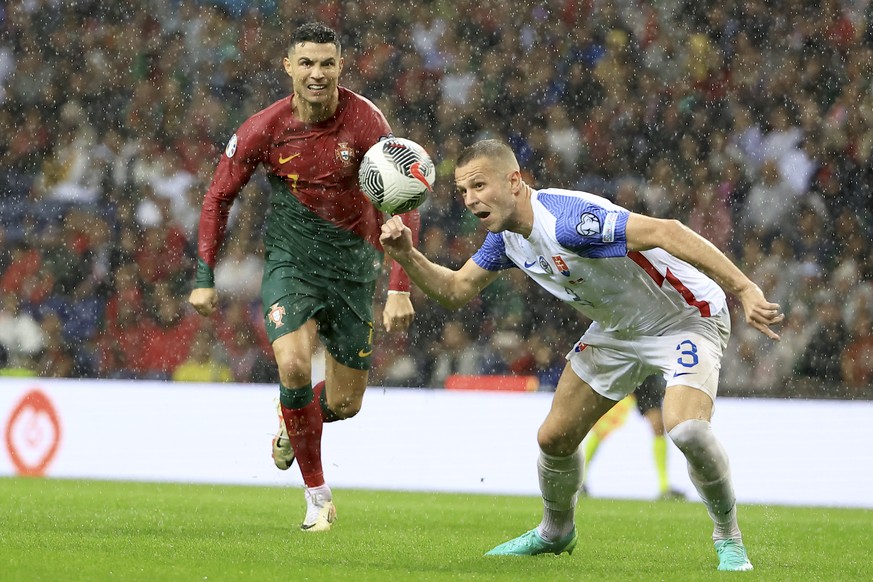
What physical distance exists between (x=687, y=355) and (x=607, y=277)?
46 centimetres

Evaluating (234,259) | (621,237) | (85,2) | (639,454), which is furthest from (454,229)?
(621,237)

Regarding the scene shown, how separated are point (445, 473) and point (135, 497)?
112 inches

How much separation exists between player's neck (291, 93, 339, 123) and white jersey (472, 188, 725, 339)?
1544 millimetres

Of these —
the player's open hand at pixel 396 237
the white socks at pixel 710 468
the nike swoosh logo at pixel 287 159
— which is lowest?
the white socks at pixel 710 468

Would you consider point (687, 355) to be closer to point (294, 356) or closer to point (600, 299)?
point (600, 299)

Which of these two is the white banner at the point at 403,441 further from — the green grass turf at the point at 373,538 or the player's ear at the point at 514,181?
the player's ear at the point at 514,181

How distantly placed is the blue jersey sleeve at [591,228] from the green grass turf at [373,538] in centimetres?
129

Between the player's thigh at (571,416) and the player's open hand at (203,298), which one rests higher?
the player's open hand at (203,298)

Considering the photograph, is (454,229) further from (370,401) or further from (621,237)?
(621,237)

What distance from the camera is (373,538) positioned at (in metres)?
6.62

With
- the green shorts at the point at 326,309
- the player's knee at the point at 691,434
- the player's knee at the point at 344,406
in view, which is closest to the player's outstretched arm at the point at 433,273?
the player's knee at the point at 691,434

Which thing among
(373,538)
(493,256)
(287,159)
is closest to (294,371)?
(373,538)

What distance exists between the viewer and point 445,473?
11031 millimetres

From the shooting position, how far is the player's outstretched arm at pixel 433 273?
5.42 metres
